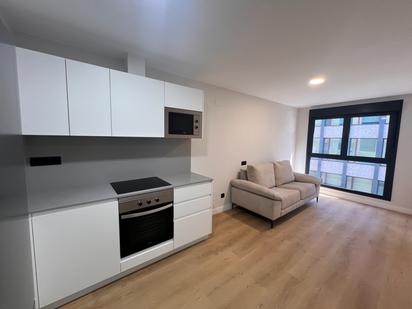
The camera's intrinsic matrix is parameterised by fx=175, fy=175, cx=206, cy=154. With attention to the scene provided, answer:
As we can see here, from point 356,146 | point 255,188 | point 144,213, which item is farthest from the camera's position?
point 356,146

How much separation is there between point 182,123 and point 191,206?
1052 mm

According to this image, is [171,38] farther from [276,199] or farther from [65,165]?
[276,199]

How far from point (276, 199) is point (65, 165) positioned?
9.05ft

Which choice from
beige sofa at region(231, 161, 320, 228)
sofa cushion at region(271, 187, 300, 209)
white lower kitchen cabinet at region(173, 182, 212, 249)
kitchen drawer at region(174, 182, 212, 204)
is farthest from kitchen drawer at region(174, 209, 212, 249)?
sofa cushion at region(271, 187, 300, 209)

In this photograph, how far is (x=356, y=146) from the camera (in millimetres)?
4047

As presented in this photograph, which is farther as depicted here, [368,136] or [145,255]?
[368,136]

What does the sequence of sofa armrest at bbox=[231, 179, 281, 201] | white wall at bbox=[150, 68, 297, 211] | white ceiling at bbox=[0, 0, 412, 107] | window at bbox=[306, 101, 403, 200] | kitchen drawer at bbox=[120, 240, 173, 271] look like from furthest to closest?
window at bbox=[306, 101, 403, 200] < white wall at bbox=[150, 68, 297, 211] < sofa armrest at bbox=[231, 179, 281, 201] < kitchen drawer at bbox=[120, 240, 173, 271] < white ceiling at bbox=[0, 0, 412, 107]

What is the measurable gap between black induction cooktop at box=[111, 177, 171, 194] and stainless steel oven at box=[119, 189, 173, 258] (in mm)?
98

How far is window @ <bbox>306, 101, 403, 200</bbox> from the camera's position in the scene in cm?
360

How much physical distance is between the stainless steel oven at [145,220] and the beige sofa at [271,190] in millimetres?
1580

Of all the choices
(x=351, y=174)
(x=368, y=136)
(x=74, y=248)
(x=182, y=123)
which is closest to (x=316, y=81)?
(x=182, y=123)

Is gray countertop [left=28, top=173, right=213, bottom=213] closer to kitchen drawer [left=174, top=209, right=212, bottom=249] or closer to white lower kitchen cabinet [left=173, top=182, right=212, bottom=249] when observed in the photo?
white lower kitchen cabinet [left=173, top=182, right=212, bottom=249]

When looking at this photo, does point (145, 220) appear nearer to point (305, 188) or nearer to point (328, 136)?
point (305, 188)

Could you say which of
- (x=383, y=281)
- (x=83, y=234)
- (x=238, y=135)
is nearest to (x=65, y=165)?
(x=83, y=234)
